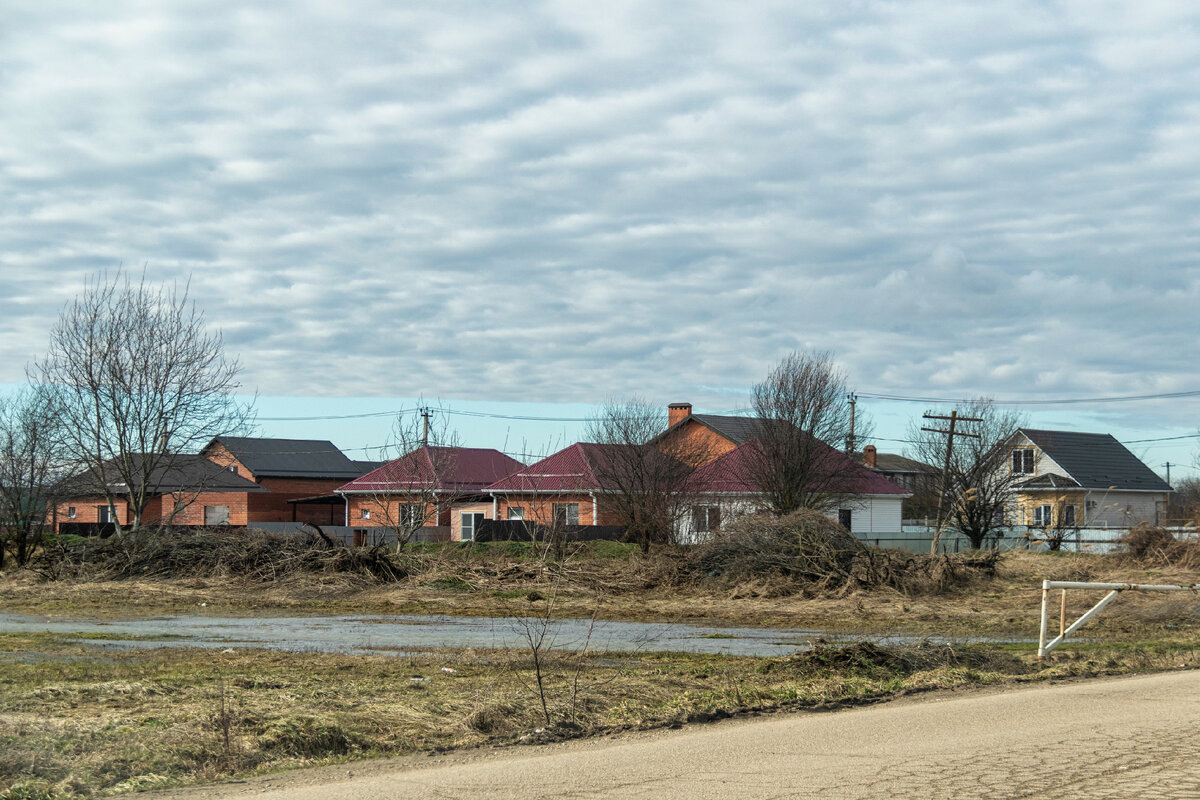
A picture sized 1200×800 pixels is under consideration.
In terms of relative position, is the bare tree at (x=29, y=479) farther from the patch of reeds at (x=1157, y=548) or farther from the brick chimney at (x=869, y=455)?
the brick chimney at (x=869, y=455)

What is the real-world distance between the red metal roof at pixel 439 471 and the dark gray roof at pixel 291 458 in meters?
15.6

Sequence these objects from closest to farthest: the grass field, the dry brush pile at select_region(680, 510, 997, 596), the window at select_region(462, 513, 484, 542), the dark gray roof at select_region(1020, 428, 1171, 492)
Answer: the grass field, the dry brush pile at select_region(680, 510, 997, 596), the window at select_region(462, 513, 484, 542), the dark gray roof at select_region(1020, 428, 1171, 492)

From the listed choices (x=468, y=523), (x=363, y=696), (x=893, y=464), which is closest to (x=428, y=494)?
(x=468, y=523)

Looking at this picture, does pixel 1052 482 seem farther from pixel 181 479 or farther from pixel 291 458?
pixel 291 458

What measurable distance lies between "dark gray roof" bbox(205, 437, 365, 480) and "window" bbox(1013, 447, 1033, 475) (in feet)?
147

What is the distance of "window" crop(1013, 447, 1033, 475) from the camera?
188 feet

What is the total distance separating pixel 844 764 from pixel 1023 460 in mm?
57913

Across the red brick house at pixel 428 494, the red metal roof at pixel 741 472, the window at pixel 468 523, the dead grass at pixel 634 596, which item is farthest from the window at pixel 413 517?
the window at pixel 468 523

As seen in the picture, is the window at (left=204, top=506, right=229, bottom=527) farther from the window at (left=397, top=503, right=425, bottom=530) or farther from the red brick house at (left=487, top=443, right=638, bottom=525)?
the window at (left=397, top=503, right=425, bottom=530)

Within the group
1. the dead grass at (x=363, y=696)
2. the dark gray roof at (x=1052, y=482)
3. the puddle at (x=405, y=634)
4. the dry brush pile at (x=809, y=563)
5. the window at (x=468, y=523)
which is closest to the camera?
the dead grass at (x=363, y=696)

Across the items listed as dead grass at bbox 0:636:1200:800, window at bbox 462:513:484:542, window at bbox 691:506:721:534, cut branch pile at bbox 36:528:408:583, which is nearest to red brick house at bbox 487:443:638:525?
window at bbox 462:513:484:542

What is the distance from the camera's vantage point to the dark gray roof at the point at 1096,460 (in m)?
64.1

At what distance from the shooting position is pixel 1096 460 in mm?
66625

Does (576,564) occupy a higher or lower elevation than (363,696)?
lower
